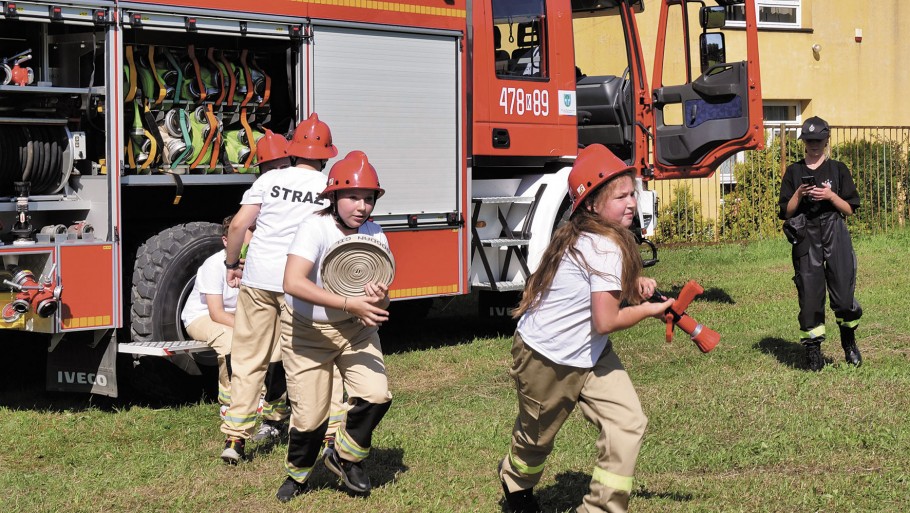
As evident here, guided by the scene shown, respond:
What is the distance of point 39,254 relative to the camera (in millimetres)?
7059

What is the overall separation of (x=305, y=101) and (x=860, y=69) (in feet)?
49.9

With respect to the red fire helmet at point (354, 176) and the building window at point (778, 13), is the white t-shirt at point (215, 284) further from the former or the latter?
the building window at point (778, 13)

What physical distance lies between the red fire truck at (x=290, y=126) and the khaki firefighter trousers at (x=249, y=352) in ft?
3.99

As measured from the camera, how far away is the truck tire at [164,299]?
773 cm

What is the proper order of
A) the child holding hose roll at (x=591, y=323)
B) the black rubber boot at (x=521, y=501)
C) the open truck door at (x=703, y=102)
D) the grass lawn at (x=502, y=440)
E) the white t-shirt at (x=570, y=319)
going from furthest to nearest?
the open truck door at (x=703, y=102) < the grass lawn at (x=502, y=440) < the black rubber boot at (x=521, y=501) < the white t-shirt at (x=570, y=319) < the child holding hose roll at (x=591, y=323)

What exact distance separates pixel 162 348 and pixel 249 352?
→ 1.29m

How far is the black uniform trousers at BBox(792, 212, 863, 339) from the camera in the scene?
838 centimetres

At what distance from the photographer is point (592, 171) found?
4.83 m

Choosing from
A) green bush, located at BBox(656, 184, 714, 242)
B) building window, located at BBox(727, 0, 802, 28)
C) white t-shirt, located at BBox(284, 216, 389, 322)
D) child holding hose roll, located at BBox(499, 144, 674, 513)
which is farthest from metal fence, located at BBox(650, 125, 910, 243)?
child holding hose roll, located at BBox(499, 144, 674, 513)

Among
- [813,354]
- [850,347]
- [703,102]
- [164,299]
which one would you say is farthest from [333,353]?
[703,102]

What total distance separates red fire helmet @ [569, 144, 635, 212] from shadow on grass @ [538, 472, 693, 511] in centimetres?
146

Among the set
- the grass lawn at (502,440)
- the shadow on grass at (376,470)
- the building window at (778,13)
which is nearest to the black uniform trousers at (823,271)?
the grass lawn at (502,440)

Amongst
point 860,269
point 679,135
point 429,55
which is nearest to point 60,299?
point 429,55

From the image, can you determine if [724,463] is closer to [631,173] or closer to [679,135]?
[631,173]
